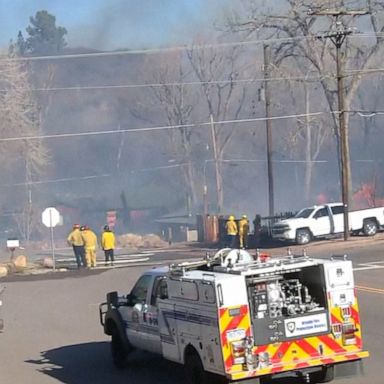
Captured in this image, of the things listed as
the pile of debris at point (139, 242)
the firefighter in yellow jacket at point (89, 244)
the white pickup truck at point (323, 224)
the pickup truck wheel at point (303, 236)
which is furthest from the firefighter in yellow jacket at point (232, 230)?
the pile of debris at point (139, 242)

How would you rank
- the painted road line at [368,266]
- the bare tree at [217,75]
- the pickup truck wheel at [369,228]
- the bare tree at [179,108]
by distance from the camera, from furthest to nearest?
the bare tree at [179,108] → the bare tree at [217,75] → the pickup truck wheel at [369,228] → the painted road line at [368,266]

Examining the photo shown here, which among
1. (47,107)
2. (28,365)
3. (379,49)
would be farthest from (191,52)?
(28,365)

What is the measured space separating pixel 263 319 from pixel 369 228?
32.7 metres

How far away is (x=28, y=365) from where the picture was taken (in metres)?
15.3

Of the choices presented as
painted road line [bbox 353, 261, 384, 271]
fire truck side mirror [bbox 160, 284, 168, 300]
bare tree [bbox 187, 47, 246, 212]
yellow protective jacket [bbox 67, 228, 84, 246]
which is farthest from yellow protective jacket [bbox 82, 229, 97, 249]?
bare tree [bbox 187, 47, 246, 212]

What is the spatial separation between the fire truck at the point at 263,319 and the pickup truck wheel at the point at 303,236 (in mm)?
30392

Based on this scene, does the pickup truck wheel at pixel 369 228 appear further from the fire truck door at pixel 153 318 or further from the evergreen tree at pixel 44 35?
the evergreen tree at pixel 44 35

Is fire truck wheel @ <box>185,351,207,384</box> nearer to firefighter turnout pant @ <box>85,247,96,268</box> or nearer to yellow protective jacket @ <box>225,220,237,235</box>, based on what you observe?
firefighter turnout pant @ <box>85,247,96,268</box>

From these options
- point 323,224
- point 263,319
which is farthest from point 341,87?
point 263,319

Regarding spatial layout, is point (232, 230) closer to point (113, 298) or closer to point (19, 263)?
point (19, 263)

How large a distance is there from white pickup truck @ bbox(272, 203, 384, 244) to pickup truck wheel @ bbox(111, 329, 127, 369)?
92.2 ft

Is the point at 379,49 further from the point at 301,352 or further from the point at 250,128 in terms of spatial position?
the point at 250,128

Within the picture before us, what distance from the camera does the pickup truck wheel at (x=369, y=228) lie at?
4303 centimetres

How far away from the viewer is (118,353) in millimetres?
14422
